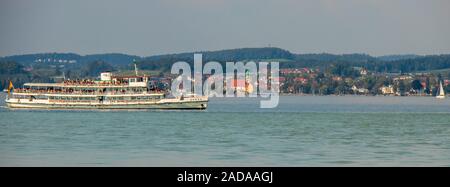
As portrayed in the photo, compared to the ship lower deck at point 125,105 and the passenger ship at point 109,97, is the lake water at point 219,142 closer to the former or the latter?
the ship lower deck at point 125,105

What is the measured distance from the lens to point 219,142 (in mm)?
54375

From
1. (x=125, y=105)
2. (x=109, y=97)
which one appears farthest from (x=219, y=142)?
(x=109, y=97)

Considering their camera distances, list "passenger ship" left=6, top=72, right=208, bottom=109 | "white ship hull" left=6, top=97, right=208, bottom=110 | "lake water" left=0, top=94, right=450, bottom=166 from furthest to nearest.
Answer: "passenger ship" left=6, top=72, right=208, bottom=109 → "white ship hull" left=6, top=97, right=208, bottom=110 → "lake water" left=0, top=94, right=450, bottom=166

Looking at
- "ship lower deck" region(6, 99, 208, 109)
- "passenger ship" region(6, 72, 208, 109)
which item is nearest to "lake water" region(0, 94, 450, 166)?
"ship lower deck" region(6, 99, 208, 109)

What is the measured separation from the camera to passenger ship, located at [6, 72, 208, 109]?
104m

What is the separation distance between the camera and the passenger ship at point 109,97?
104 metres

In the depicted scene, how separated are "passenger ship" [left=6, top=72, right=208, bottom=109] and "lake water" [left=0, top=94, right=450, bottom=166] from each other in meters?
22.6

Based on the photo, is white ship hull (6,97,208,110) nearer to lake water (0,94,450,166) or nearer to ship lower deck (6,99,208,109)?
ship lower deck (6,99,208,109)

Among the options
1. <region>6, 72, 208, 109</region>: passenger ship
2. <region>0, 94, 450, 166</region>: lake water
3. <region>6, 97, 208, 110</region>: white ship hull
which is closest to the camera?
<region>0, 94, 450, 166</region>: lake water

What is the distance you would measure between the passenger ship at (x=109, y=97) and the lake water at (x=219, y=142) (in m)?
22.6

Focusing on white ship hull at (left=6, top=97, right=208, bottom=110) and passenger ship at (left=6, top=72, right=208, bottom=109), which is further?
passenger ship at (left=6, top=72, right=208, bottom=109)

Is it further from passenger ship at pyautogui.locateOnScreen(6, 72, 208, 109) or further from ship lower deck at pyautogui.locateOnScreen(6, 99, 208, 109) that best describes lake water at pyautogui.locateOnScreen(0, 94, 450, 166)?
passenger ship at pyautogui.locateOnScreen(6, 72, 208, 109)

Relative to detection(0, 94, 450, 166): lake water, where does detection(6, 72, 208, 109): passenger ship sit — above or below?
above
